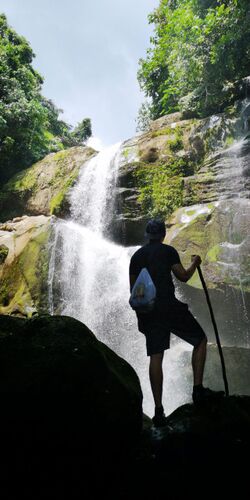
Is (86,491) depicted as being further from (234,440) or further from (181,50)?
(181,50)

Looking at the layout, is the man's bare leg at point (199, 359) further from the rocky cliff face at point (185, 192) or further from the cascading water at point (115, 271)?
the rocky cliff face at point (185, 192)

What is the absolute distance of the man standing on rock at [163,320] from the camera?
11.8ft

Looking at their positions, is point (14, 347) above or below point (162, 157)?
below

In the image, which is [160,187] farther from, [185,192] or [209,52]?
[209,52]

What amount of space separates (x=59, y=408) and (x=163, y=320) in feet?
5.22

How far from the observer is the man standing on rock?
142 inches

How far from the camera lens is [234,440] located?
3012mm

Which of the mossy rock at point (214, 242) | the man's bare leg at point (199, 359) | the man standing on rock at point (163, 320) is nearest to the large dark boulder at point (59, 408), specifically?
the man standing on rock at point (163, 320)

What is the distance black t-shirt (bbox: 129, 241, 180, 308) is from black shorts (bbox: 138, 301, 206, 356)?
0.13 meters

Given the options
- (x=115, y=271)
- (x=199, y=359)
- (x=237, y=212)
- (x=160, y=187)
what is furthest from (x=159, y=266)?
(x=160, y=187)

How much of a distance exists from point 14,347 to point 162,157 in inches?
492

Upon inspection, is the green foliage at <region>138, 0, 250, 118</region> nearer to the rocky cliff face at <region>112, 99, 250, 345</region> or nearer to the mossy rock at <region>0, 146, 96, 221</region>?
the rocky cliff face at <region>112, 99, 250, 345</region>

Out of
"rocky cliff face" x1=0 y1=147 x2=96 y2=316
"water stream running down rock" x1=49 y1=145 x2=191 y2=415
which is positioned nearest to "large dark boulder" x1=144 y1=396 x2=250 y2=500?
"water stream running down rock" x1=49 y1=145 x2=191 y2=415

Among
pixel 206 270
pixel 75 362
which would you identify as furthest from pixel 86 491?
pixel 206 270
